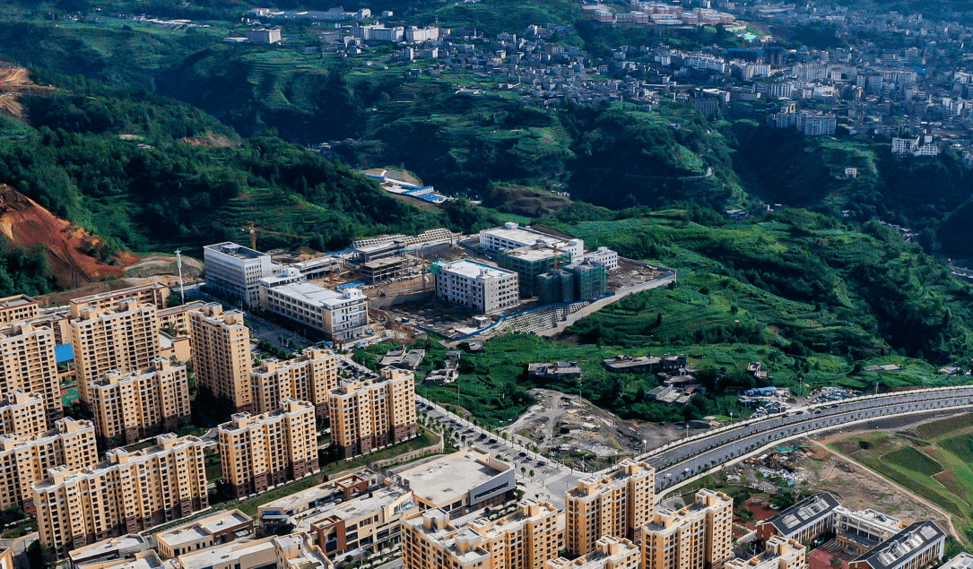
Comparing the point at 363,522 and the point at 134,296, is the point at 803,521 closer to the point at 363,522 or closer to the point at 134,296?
the point at 363,522

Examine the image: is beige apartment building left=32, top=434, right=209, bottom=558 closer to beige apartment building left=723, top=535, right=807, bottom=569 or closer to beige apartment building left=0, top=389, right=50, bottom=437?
beige apartment building left=0, top=389, right=50, bottom=437

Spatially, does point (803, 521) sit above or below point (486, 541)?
below

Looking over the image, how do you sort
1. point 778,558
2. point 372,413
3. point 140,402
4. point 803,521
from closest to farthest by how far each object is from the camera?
point 778,558, point 803,521, point 372,413, point 140,402

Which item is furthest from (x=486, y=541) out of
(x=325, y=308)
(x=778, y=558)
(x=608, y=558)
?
(x=325, y=308)

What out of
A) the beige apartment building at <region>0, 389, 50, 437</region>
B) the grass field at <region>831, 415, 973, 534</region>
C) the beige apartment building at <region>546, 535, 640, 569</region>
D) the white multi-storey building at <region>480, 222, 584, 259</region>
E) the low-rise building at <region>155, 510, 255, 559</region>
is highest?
the beige apartment building at <region>546, 535, 640, 569</region>

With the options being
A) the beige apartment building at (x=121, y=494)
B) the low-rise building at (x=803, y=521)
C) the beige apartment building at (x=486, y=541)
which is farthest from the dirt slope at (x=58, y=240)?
the low-rise building at (x=803, y=521)

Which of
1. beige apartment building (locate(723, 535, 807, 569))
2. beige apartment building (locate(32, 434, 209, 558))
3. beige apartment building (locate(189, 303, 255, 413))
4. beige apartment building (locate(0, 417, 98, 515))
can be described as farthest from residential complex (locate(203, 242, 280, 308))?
beige apartment building (locate(723, 535, 807, 569))
